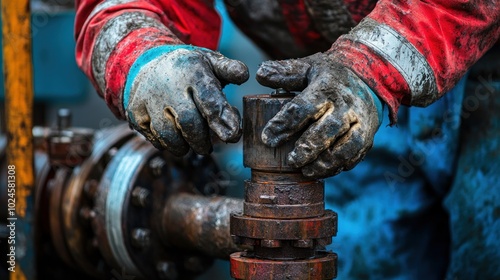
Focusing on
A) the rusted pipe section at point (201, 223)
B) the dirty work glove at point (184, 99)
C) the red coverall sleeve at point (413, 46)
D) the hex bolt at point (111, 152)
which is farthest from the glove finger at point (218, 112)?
the hex bolt at point (111, 152)

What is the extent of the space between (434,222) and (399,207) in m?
0.15

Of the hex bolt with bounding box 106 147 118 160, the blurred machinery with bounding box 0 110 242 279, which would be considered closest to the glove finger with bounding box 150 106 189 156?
the blurred machinery with bounding box 0 110 242 279

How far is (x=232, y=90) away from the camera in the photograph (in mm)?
3354

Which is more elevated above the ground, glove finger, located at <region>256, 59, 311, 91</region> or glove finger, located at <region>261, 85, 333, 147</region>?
glove finger, located at <region>256, 59, 311, 91</region>

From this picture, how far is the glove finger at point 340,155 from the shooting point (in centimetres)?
152

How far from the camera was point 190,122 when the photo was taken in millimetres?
1604

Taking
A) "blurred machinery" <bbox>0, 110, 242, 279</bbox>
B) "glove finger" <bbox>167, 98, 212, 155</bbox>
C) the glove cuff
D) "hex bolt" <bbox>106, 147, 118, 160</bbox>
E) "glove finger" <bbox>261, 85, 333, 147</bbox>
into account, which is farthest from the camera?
"hex bolt" <bbox>106, 147, 118, 160</bbox>

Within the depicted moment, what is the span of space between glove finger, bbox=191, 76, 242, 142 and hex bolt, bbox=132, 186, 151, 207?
77 centimetres

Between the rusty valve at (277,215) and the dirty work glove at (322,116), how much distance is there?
0.04 meters

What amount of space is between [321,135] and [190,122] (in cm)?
26

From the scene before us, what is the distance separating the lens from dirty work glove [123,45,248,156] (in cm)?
158

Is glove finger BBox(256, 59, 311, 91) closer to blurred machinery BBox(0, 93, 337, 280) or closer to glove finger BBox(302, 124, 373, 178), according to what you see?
blurred machinery BBox(0, 93, 337, 280)

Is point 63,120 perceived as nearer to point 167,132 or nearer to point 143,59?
point 143,59

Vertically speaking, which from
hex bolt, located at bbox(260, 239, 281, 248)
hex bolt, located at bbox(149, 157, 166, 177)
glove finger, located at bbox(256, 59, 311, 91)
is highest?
glove finger, located at bbox(256, 59, 311, 91)
